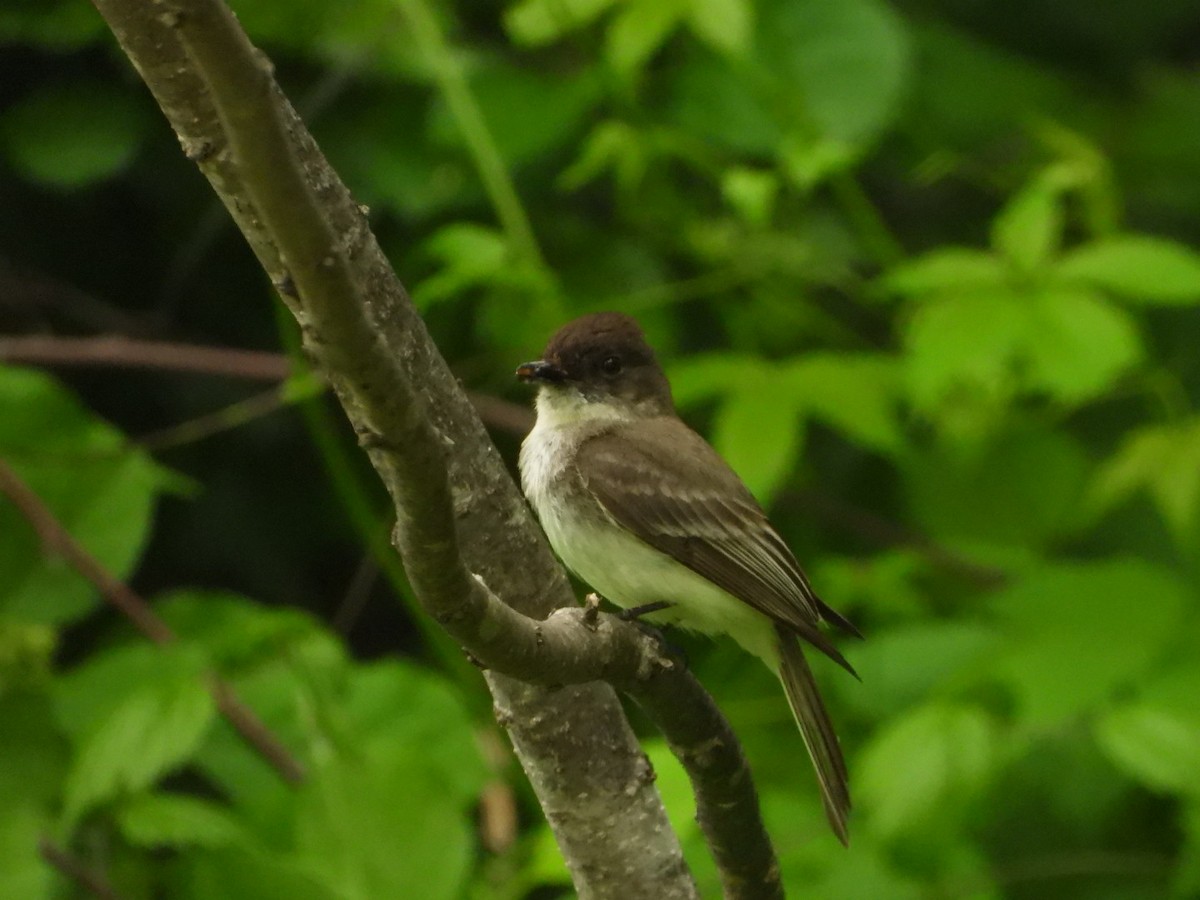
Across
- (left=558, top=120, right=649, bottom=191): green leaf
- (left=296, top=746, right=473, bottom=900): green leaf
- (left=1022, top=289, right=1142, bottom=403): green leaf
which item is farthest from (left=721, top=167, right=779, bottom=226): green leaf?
(left=296, top=746, right=473, bottom=900): green leaf

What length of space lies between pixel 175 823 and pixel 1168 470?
2116 mm

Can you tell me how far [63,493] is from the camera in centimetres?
352

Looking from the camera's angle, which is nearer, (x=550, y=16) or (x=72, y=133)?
(x=550, y=16)

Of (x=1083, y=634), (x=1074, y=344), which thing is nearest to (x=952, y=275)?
(x=1074, y=344)

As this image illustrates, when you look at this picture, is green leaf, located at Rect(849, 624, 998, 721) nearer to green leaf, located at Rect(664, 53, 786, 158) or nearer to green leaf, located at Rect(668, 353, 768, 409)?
green leaf, located at Rect(668, 353, 768, 409)

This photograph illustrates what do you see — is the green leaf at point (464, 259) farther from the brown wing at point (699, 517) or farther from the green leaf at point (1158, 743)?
the green leaf at point (1158, 743)

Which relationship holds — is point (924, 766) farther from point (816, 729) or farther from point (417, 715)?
point (417, 715)

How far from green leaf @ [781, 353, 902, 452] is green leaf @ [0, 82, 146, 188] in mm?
1690

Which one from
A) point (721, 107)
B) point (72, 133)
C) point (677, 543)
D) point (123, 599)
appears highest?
point (72, 133)

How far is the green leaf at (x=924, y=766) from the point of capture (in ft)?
9.71

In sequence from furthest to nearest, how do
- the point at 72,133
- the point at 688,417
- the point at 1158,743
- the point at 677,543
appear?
1. the point at 688,417
2. the point at 72,133
3. the point at 1158,743
4. the point at 677,543

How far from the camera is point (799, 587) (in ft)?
9.27

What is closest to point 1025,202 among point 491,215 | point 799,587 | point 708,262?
point 708,262

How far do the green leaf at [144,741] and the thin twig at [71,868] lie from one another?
0.06 m
